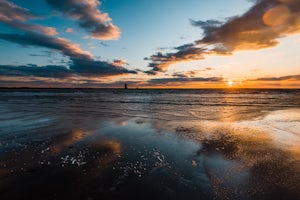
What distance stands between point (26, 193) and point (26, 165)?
5.50 ft

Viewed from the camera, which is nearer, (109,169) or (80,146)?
(109,169)

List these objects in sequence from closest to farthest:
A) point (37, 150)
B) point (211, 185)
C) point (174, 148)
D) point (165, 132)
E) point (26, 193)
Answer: point (26, 193) → point (211, 185) → point (37, 150) → point (174, 148) → point (165, 132)

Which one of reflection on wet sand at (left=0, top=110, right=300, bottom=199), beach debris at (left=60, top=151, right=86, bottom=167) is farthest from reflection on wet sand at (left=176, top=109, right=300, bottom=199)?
beach debris at (left=60, top=151, right=86, bottom=167)

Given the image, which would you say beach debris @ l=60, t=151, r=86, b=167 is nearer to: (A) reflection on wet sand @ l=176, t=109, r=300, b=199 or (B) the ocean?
(B) the ocean

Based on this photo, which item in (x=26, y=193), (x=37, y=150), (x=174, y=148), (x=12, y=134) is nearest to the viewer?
(x=26, y=193)

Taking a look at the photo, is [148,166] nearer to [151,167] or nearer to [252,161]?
[151,167]

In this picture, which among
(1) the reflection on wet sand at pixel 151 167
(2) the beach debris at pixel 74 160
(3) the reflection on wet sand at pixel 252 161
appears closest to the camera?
(1) the reflection on wet sand at pixel 151 167

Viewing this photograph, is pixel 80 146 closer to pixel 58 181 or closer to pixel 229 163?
pixel 58 181

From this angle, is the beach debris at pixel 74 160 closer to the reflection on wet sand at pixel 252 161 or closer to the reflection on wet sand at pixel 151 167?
the reflection on wet sand at pixel 151 167

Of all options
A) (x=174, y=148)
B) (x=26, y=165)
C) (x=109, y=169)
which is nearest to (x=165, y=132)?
(x=174, y=148)

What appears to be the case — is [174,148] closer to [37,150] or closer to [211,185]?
[211,185]

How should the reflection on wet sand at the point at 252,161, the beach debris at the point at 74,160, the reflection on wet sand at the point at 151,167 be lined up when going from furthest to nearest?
the beach debris at the point at 74,160, the reflection on wet sand at the point at 252,161, the reflection on wet sand at the point at 151,167

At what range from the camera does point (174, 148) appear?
7480 mm

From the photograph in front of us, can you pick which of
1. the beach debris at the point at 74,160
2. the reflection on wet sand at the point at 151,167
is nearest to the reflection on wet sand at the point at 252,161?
the reflection on wet sand at the point at 151,167
